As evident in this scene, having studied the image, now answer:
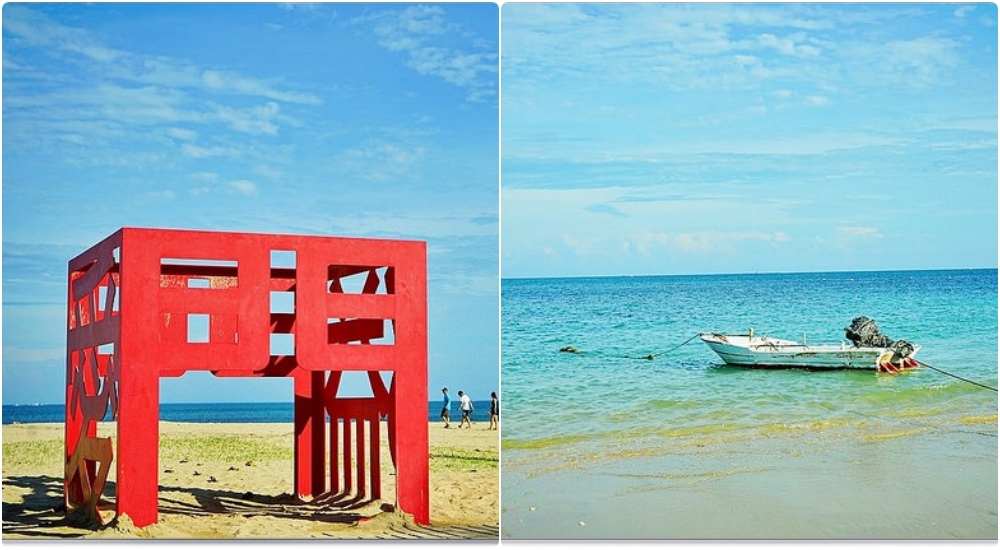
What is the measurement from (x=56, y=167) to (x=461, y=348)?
12.8ft

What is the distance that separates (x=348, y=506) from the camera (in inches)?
297

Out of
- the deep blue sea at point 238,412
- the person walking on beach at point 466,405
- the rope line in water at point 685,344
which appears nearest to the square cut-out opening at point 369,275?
the rope line in water at point 685,344

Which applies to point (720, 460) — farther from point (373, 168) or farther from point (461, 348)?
point (373, 168)

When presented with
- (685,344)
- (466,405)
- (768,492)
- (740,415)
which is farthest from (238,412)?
(768,492)

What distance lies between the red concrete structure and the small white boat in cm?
363

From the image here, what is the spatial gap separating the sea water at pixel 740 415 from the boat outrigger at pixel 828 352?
9 cm

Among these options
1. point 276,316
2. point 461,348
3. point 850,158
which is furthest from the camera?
point 461,348

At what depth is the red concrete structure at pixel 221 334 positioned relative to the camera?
6.34 metres

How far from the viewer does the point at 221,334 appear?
658 cm

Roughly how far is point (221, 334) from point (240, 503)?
1.79 metres

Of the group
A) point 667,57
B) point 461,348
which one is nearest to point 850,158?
point 667,57

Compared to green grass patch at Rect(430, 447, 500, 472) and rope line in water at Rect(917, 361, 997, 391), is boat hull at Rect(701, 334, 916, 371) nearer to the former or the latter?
rope line in water at Rect(917, 361, 997, 391)

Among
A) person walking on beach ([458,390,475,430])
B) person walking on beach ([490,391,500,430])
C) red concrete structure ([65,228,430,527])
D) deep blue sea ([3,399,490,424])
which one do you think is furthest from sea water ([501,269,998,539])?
deep blue sea ([3,399,490,424])

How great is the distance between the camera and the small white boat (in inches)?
384
